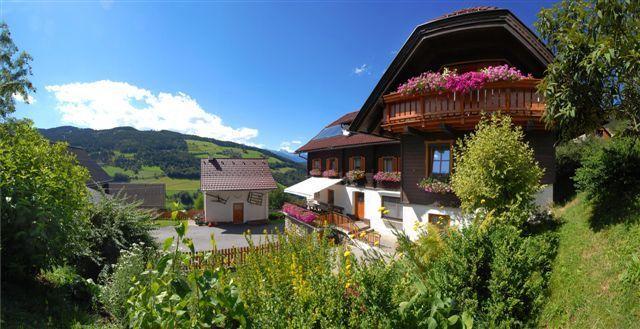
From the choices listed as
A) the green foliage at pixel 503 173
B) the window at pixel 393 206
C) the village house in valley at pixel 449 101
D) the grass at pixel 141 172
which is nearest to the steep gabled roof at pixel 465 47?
the village house in valley at pixel 449 101

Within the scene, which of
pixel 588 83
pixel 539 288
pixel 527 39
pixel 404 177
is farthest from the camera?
pixel 404 177

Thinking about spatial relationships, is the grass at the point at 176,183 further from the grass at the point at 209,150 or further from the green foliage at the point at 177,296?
the green foliage at the point at 177,296

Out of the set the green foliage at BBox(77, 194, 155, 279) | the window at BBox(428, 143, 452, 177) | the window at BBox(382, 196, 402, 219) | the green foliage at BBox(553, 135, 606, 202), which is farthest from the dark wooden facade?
the green foliage at BBox(77, 194, 155, 279)

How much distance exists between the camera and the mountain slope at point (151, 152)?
88.7 metres

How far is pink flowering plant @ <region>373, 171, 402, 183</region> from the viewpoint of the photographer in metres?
16.5

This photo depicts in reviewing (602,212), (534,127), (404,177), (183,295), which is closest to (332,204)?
(404,177)

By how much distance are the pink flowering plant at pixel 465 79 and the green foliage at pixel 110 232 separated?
1057 centimetres

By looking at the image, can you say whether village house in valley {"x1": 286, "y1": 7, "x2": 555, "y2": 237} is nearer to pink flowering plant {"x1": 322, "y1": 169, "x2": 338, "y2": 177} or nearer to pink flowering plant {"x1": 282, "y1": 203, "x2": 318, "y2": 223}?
pink flowering plant {"x1": 282, "y1": 203, "x2": 318, "y2": 223}

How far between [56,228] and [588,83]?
10.4 m

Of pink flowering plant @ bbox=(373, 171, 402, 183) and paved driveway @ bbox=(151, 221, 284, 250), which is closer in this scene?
pink flowering plant @ bbox=(373, 171, 402, 183)

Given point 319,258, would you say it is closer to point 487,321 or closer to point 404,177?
point 487,321

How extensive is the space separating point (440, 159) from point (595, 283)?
7.43 m

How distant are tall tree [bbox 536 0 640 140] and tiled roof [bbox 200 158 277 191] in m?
26.5

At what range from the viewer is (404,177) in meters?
13.0
